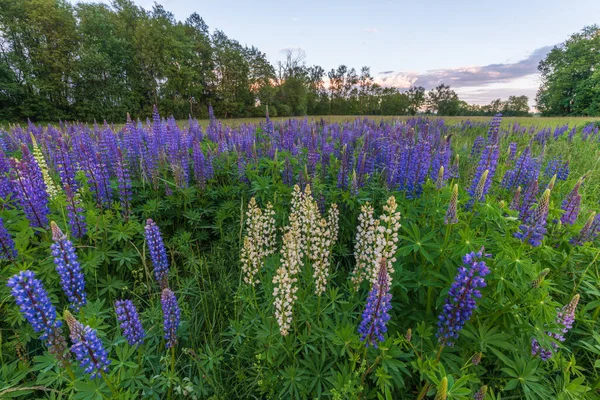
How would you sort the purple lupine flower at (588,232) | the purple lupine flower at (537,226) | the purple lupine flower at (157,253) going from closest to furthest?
the purple lupine flower at (537,226)
the purple lupine flower at (157,253)
the purple lupine flower at (588,232)

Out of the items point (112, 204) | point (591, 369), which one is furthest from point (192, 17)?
point (591, 369)

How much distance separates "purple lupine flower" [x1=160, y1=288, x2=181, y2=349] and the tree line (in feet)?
93.8

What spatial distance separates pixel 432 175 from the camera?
12.5 feet

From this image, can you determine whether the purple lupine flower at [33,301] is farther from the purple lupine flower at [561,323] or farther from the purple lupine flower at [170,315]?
the purple lupine flower at [561,323]

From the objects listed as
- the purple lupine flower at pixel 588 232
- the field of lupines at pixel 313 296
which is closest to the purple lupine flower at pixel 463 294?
the field of lupines at pixel 313 296

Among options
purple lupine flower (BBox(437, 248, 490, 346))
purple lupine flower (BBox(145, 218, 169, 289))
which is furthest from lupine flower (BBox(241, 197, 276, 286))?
purple lupine flower (BBox(437, 248, 490, 346))

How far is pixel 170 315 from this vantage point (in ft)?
6.70

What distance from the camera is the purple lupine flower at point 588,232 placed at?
2439 mm

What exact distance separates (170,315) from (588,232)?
3754mm

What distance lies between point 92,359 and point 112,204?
218 cm

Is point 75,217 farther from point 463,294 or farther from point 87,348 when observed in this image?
point 463,294

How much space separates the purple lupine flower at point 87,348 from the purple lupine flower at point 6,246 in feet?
4.63

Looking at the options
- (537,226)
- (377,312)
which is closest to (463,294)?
(377,312)

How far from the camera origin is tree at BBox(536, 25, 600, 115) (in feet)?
157
